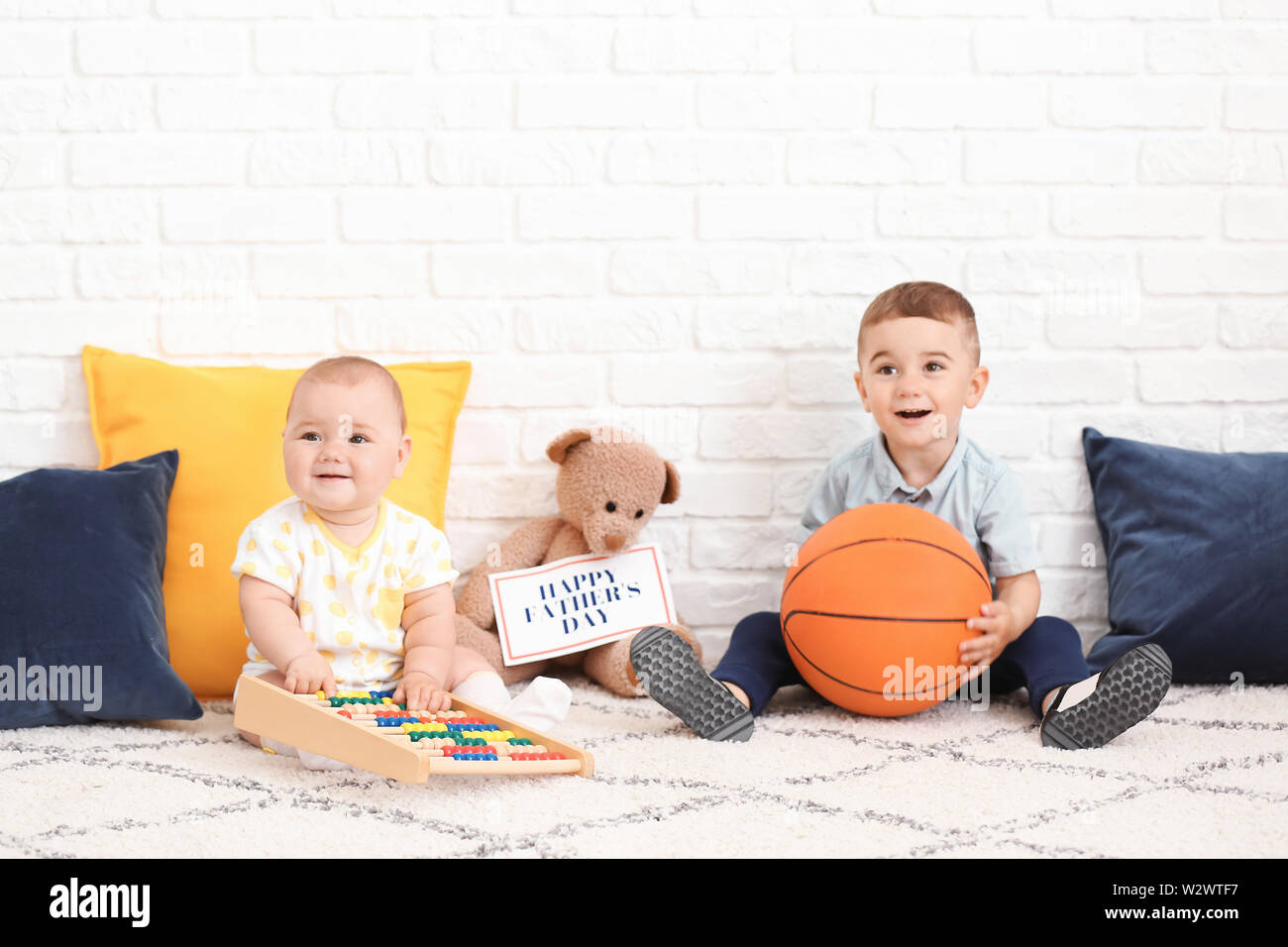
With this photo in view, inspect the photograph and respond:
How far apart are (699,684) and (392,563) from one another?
471mm

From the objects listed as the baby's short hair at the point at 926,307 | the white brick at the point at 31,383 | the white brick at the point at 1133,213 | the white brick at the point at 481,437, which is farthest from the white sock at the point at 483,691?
the white brick at the point at 1133,213

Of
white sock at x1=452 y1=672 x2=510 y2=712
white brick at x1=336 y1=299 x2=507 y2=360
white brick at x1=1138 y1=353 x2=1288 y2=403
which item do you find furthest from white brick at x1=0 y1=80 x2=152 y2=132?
white brick at x1=1138 y1=353 x2=1288 y2=403

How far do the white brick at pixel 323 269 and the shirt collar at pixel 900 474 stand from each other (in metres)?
0.86

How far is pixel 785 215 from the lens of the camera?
2021mm

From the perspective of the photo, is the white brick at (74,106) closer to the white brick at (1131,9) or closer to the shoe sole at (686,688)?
the shoe sole at (686,688)

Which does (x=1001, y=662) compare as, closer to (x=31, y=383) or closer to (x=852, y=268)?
(x=852, y=268)

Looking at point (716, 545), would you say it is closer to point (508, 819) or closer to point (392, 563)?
point (392, 563)

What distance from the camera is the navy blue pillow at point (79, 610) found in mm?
1550

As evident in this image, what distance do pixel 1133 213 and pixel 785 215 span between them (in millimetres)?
634

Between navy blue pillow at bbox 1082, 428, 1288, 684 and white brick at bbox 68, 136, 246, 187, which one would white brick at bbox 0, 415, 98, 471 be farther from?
navy blue pillow at bbox 1082, 428, 1288, 684

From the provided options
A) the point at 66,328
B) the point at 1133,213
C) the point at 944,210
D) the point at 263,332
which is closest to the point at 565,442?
the point at 263,332
